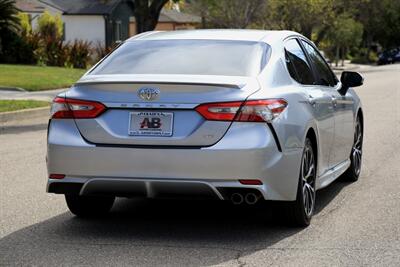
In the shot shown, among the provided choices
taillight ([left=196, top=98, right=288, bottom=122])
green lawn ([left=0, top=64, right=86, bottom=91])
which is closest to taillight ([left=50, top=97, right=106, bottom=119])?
taillight ([left=196, top=98, right=288, bottom=122])

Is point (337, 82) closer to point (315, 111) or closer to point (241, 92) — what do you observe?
point (315, 111)

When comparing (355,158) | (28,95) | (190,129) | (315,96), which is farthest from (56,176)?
(28,95)

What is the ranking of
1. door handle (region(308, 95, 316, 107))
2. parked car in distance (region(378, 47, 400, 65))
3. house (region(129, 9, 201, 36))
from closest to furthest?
1. door handle (region(308, 95, 316, 107))
2. house (region(129, 9, 201, 36))
3. parked car in distance (region(378, 47, 400, 65))

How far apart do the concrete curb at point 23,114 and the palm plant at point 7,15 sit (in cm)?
1591

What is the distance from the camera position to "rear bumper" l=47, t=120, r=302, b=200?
6.19 metres

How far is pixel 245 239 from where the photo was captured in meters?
6.67

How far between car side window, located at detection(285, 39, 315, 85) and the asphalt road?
1.20 m

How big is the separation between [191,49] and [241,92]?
1.00m

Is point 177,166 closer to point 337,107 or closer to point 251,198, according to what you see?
point 251,198

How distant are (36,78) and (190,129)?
2081cm

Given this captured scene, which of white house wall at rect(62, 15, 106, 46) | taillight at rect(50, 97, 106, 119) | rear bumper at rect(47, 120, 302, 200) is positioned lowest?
white house wall at rect(62, 15, 106, 46)

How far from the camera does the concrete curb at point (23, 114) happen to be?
16.8 metres

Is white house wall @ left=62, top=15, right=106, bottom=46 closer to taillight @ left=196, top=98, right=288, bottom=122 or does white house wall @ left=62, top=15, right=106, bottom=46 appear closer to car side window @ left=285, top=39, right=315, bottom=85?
car side window @ left=285, top=39, right=315, bottom=85

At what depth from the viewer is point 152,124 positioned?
6.32m
